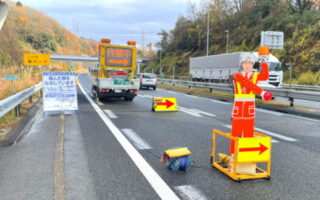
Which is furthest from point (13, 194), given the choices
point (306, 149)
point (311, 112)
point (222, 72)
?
point (222, 72)

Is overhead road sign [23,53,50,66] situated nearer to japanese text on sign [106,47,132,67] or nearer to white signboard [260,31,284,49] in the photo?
japanese text on sign [106,47,132,67]

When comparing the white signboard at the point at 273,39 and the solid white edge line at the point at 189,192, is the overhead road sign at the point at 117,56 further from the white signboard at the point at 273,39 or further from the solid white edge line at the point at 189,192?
the solid white edge line at the point at 189,192

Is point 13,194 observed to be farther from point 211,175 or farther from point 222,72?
point 222,72

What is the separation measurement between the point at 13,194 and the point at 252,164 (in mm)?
3411

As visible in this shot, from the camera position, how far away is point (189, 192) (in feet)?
13.4

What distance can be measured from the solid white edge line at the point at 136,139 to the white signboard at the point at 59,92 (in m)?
3.73

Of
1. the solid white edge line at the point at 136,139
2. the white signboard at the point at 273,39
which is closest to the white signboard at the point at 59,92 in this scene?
the solid white edge line at the point at 136,139

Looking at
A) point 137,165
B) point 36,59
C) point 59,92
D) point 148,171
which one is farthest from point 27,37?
point 148,171

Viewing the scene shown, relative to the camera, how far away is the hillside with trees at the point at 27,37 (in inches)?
1538

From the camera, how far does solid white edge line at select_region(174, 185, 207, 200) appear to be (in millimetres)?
3920

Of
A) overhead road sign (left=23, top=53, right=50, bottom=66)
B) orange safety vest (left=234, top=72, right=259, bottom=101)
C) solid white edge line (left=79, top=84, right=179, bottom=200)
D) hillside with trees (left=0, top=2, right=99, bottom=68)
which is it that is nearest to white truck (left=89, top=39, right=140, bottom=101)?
overhead road sign (left=23, top=53, right=50, bottom=66)

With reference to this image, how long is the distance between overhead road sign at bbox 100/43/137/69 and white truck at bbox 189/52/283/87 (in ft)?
47.1

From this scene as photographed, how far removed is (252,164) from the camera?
4.76 meters

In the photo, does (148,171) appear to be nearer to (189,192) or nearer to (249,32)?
(189,192)
